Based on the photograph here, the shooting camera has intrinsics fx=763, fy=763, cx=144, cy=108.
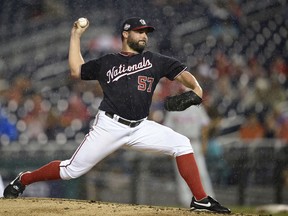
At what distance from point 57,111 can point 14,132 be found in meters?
0.55

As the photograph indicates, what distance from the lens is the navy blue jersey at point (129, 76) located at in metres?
5.12

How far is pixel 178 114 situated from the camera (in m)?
8.66

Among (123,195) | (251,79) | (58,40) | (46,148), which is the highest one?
(58,40)

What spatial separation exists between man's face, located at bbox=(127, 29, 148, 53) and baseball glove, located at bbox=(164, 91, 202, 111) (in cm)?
42

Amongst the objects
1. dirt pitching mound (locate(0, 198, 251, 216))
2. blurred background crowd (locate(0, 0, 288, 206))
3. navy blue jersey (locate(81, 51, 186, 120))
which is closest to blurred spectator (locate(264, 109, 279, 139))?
blurred background crowd (locate(0, 0, 288, 206))

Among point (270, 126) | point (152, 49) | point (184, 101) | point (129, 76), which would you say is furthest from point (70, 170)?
point (270, 126)

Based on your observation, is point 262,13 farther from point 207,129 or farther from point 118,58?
point 118,58

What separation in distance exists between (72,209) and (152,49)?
367 cm

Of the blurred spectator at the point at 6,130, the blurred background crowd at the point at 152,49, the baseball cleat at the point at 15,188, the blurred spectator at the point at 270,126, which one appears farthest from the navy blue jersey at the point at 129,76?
the blurred spectator at the point at 270,126

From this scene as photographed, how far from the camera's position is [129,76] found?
5.14 meters

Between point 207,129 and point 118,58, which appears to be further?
point 207,129

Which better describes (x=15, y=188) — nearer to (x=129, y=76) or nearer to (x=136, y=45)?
(x=129, y=76)

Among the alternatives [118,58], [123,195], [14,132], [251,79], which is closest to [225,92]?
[251,79]

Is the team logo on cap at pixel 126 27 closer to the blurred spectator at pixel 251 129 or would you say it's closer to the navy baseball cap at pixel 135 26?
the navy baseball cap at pixel 135 26
